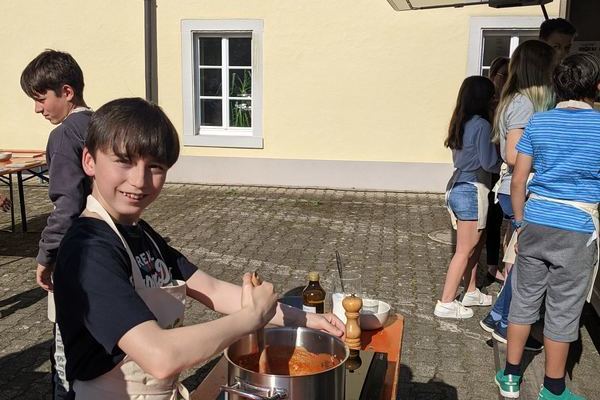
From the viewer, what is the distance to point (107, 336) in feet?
4.53

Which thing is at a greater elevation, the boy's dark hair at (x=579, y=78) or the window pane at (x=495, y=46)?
the window pane at (x=495, y=46)

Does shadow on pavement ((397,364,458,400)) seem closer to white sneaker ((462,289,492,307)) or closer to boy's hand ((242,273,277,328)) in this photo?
white sneaker ((462,289,492,307))

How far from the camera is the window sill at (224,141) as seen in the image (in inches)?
396

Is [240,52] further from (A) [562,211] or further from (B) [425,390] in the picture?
(A) [562,211]

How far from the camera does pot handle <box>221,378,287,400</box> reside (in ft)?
4.66

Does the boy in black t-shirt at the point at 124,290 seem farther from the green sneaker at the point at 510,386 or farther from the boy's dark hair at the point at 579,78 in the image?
the green sneaker at the point at 510,386

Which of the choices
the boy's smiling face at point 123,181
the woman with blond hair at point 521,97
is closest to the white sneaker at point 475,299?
the woman with blond hair at point 521,97

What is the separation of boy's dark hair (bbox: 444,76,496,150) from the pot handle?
3.36 metres

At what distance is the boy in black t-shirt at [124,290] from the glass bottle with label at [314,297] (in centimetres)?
78

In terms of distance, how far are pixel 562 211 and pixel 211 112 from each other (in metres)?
7.83

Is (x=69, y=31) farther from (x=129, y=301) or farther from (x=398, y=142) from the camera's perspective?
(x=129, y=301)

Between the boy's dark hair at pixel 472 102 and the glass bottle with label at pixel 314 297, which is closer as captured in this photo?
the glass bottle with label at pixel 314 297

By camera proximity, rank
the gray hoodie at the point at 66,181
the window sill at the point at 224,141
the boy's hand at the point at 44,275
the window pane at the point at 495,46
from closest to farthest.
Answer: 1. the gray hoodie at the point at 66,181
2. the boy's hand at the point at 44,275
3. the window pane at the point at 495,46
4. the window sill at the point at 224,141

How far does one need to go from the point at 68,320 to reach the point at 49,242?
145 cm
